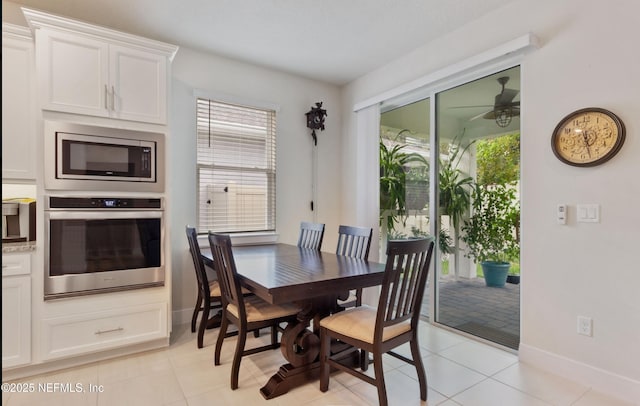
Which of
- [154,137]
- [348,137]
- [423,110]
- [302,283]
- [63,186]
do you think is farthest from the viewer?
[348,137]

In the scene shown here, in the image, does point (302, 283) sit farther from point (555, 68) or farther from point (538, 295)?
point (555, 68)

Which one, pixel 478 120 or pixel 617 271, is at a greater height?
pixel 478 120

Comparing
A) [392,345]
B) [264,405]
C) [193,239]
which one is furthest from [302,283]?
[193,239]

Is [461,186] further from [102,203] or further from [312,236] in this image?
[102,203]

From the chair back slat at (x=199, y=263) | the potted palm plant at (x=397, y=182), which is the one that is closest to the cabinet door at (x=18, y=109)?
the chair back slat at (x=199, y=263)

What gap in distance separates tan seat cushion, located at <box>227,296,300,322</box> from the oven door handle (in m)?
0.98

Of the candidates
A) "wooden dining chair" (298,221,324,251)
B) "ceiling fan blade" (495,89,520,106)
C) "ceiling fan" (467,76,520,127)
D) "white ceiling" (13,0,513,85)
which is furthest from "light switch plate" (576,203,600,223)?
"wooden dining chair" (298,221,324,251)

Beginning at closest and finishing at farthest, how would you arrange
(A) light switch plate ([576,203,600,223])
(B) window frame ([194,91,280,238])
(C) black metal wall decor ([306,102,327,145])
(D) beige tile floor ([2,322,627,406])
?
(D) beige tile floor ([2,322,627,406]) → (A) light switch plate ([576,203,600,223]) → (B) window frame ([194,91,280,238]) → (C) black metal wall decor ([306,102,327,145])

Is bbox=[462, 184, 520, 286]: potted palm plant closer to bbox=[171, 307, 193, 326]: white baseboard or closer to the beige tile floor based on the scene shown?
the beige tile floor

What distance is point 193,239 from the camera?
9.41ft

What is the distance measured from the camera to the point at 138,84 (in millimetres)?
2785

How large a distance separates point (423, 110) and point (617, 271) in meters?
2.15

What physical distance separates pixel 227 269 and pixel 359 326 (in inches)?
35.7

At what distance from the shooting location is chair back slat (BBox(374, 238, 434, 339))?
1988 millimetres
